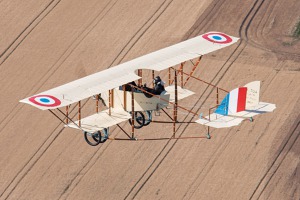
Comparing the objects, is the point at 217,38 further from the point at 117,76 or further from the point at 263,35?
the point at 263,35

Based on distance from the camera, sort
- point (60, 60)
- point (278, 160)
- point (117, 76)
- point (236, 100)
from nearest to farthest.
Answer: point (236, 100), point (117, 76), point (278, 160), point (60, 60)

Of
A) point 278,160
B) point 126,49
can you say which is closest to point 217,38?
point 278,160

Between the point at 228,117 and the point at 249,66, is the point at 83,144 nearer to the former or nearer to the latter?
→ the point at 249,66

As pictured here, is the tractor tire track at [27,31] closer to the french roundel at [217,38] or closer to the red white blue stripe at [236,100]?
the french roundel at [217,38]

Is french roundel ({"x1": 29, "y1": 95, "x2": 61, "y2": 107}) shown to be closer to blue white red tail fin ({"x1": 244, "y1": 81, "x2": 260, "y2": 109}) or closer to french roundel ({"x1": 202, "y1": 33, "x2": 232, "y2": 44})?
blue white red tail fin ({"x1": 244, "y1": 81, "x2": 260, "y2": 109})

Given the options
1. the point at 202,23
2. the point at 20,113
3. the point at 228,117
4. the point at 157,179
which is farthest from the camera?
the point at 202,23

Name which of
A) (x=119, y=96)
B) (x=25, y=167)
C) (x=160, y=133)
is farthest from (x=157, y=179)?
(x=119, y=96)

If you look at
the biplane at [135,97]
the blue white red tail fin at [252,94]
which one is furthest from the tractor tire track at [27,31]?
the blue white red tail fin at [252,94]
